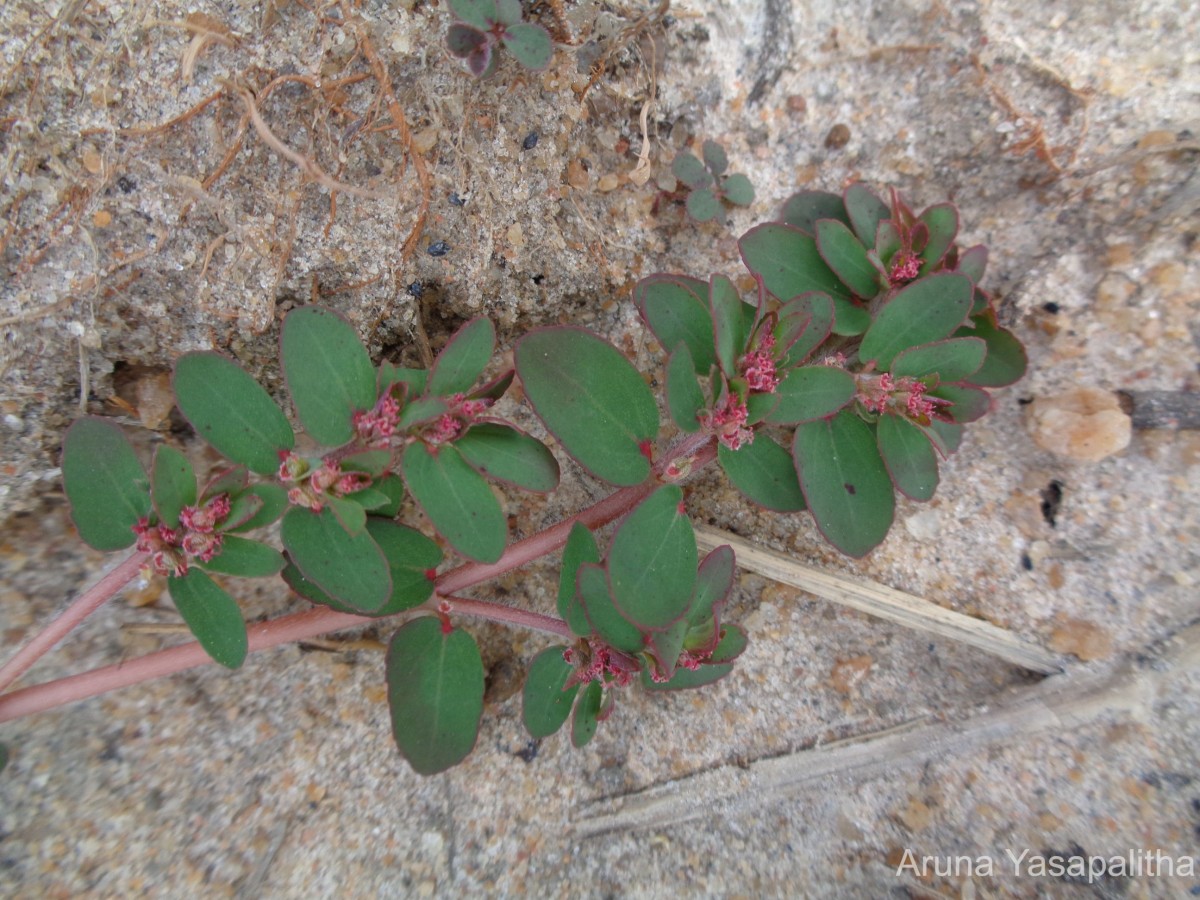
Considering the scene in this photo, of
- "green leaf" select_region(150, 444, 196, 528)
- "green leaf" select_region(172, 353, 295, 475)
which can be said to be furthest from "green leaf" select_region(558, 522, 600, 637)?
"green leaf" select_region(150, 444, 196, 528)

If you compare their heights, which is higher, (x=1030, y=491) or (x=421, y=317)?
(x=421, y=317)

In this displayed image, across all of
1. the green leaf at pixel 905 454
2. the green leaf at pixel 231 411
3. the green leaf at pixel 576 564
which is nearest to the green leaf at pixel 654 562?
the green leaf at pixel 576 564

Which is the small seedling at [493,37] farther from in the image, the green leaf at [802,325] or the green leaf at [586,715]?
the green leaf at [586,715]

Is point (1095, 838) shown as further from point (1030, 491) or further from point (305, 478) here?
A: point (305, 478)

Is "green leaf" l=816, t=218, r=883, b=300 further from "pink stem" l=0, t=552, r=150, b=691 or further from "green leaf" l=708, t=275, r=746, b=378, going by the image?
"pink stem" l=0, t=552, r=150, b=691

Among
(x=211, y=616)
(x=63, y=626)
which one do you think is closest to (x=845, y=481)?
(x=211, y=616)

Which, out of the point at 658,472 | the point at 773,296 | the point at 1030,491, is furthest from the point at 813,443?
the point at 1030,491
